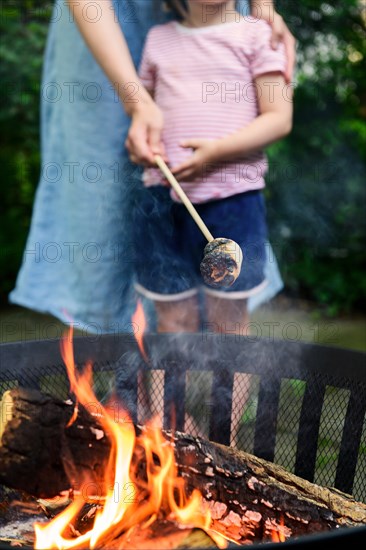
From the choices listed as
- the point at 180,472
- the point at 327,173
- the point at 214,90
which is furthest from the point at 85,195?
the point at 327,173

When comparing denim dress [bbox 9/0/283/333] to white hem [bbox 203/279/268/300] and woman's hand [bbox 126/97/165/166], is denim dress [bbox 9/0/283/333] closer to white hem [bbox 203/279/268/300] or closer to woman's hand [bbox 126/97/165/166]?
white hem [bbox 203/279/268/300]

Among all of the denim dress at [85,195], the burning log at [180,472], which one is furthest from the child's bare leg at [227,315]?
the burning log at [180,472]

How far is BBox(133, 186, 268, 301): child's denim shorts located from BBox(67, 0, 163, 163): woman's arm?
8.2 inches

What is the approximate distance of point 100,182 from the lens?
7.46 feet

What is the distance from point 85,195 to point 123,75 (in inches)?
20.0

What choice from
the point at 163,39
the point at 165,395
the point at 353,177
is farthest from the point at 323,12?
the point at 165,395

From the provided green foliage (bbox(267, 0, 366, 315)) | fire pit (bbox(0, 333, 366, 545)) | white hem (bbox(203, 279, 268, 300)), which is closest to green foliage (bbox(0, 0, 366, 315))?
green foliage (bbox(267, 0, 366, 315))

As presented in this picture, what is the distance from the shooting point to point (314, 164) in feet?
13.4

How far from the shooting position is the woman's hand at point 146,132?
188cm

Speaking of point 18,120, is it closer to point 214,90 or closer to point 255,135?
point 214,90

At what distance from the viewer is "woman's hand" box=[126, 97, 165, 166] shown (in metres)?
1.88

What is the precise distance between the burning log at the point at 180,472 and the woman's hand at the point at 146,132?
75 cm

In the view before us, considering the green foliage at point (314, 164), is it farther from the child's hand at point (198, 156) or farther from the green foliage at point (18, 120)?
the child's hand at point (198, 156)

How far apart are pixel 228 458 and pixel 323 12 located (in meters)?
3.03
